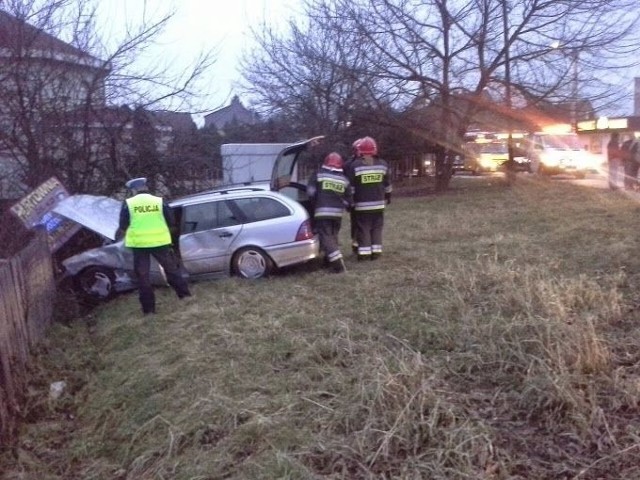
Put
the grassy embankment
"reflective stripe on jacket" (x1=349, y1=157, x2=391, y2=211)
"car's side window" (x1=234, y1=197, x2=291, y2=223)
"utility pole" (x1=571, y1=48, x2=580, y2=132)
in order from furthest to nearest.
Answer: "utility pole" (x1=571, y1=48, x2=580, y2=132) < "reflective stripe on jacket" (x1=349, y1=157, x2=391, y2=211) < "car's side window" (x1=234, y1=197, x2=291, y2=223) < the grassy embankment

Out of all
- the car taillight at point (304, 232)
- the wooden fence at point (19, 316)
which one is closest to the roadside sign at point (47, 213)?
the wooden fence at point (19, 316)

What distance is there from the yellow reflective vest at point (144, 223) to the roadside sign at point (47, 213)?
6.66ft

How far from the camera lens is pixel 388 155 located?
2988cm

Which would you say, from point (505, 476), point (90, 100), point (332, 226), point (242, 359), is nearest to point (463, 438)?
point (505, 476)

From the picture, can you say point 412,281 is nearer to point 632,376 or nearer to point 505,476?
point 632,376

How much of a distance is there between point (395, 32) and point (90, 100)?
11664 mm

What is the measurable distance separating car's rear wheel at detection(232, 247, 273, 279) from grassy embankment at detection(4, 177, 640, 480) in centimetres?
79

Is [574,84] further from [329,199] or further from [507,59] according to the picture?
[329,199]

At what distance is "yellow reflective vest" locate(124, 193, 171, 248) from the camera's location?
8883 mm

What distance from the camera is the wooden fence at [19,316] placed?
5938 mm

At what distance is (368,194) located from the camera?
432 inches

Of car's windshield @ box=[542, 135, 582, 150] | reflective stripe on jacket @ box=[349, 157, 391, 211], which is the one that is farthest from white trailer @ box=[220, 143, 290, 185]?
car's windshield @ box=[542, 135, 582, 150]

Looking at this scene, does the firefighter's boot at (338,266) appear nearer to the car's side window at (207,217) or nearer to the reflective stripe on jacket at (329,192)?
the reflective stripe on jacket at (329,192)

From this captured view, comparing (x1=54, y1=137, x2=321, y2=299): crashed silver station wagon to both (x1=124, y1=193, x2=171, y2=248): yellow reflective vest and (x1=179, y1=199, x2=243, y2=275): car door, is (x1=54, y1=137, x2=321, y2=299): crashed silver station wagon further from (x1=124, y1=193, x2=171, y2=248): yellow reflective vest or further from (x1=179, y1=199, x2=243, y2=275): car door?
(x1=124, y1=193, x2=171, y2=248): yellow reflective vest
